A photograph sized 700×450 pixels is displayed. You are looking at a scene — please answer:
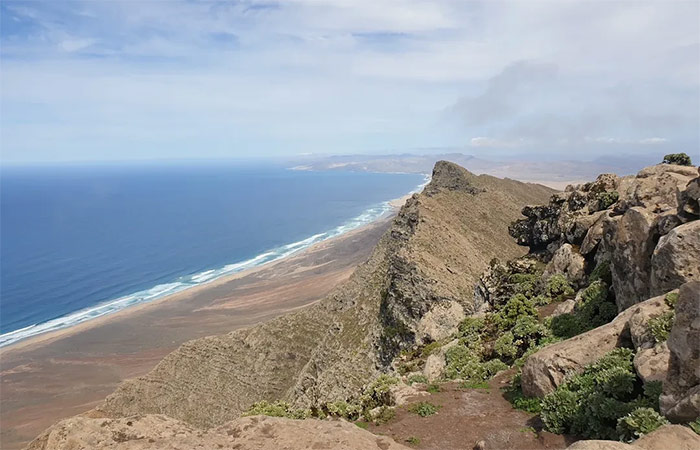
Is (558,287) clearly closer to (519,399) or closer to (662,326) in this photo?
(519,399)

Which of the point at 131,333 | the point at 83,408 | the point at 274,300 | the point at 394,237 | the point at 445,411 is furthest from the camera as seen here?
the point at 274,300

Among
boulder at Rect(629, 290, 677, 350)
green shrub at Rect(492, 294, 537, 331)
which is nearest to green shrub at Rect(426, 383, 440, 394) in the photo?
green shrub at Rect(492, 294, 537, 331)

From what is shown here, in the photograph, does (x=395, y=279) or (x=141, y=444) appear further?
(x=395, y=279)

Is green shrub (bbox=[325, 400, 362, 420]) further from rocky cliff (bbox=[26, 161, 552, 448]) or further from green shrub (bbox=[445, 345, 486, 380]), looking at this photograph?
rocky cliff (bbox=[26, 161, 552, 448])

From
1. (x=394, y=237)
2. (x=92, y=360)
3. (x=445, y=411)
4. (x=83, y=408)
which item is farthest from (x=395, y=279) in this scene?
(x=92, y=360)

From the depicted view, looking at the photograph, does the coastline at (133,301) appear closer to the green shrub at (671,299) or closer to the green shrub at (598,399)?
the green shrub at (598,399)

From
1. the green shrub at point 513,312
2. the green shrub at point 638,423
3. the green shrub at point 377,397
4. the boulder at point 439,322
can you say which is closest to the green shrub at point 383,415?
the green shrub at point 377,397

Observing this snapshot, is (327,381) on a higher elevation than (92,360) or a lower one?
higher

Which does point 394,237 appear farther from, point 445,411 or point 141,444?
point 141,444
